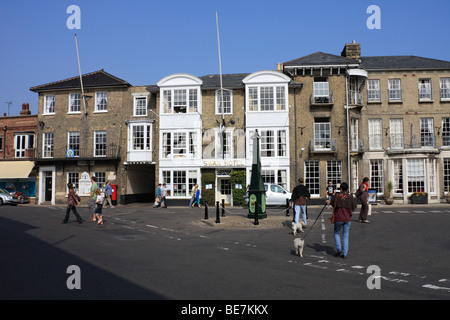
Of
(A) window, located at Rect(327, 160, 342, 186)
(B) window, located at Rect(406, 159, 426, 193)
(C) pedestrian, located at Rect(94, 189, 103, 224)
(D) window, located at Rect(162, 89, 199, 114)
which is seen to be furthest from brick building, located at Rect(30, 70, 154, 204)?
(B) window, located at Rect(406, 159, 426, 193)

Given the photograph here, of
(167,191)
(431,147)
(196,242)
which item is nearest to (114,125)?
(167,191)

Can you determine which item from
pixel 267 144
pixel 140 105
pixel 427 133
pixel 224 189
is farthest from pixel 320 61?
pixel 140 105

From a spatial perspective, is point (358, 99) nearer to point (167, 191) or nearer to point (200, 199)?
point (200, 199)

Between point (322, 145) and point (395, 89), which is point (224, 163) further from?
point (395, 89)

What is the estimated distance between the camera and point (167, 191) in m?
28.1

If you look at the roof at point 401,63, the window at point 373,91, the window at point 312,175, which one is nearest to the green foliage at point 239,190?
the window at point 312,175

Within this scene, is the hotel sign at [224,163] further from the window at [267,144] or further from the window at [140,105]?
the window at [140,105]

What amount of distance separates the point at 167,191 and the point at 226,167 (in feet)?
16.2

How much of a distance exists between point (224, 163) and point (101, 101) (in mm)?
11864

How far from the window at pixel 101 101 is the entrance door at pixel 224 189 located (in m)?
11.5

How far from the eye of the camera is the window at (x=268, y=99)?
89.6 feet

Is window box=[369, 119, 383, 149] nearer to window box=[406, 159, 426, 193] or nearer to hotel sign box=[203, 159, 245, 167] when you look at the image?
window box=[406, 159, 426, 193]

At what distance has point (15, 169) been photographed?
32.3m
